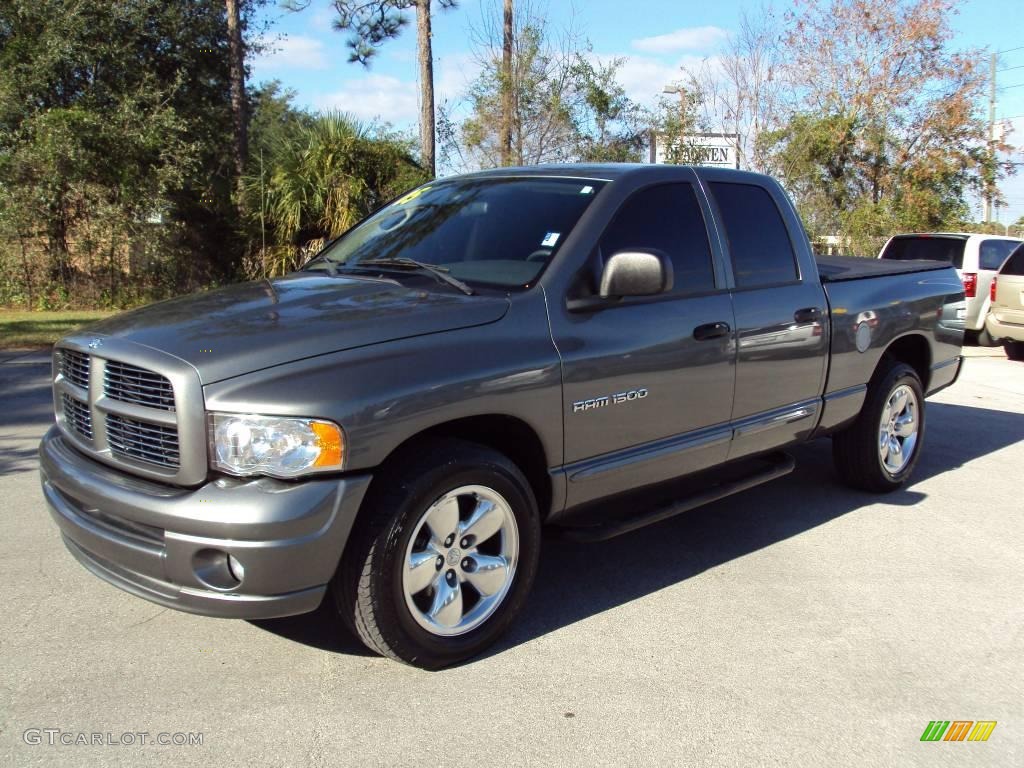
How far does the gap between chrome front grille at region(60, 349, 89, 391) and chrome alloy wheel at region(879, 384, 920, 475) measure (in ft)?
14.9

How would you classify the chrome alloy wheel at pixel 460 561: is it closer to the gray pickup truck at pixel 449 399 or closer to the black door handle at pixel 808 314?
the gray pickup truck at pixel 449 399

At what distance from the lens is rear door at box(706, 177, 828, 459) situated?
15.5 ft

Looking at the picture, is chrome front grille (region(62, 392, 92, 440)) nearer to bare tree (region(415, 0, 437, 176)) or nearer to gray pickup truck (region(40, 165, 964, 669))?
gray pickup truck (region(40, 165, 964, 669))

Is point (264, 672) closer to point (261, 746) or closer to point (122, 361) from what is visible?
point (261, 746)

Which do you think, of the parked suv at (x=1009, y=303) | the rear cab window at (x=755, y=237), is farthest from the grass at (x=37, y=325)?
the parked suv at (x=1009, y=303)

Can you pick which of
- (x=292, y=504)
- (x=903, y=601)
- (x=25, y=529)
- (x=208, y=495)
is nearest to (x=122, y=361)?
(x=208, y=495)

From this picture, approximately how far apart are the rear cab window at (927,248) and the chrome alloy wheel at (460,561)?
11.8m

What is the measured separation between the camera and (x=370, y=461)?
321 centimetres

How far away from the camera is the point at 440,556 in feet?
11.6

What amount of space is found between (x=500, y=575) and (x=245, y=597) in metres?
1.03

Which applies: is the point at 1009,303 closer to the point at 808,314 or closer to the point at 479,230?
the point at 808,314

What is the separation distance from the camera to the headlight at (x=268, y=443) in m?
3.08

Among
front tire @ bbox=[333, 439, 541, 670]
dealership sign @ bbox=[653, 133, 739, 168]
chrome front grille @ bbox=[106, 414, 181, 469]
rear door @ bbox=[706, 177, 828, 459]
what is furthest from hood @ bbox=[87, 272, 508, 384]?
dealership sign @ bbox=[653, 133, 739, 168]

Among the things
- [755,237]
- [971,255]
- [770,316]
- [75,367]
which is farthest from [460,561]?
[971,255]
